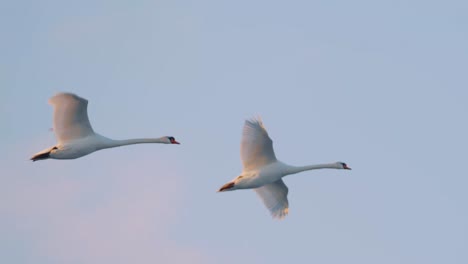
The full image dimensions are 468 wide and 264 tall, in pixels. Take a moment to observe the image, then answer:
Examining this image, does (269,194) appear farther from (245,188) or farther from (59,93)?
(59,93)

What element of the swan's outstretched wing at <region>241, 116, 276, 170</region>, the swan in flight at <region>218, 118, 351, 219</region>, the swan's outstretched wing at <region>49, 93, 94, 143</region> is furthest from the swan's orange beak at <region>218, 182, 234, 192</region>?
the swan's outstretched wing at <region>49, 93, 94, 143</region>

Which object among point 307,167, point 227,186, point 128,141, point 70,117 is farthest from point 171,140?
point 307,167

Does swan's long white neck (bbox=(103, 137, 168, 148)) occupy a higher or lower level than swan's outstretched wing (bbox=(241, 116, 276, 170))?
higher

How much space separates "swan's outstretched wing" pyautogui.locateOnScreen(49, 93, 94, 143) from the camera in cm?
7638

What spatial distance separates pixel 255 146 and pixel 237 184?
76.0 inches

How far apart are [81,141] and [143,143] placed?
4.31 meters

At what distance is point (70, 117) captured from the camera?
7706 centimetres

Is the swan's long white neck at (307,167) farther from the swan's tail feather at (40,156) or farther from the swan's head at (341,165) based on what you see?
the swan's tail feather at (40,156)

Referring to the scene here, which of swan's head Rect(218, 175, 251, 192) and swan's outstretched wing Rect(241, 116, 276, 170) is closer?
swan's outstretched wing Rect(241, 116, 276, 170)

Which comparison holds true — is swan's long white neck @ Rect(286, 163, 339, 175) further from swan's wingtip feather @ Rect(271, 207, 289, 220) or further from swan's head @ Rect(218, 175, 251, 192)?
swan's wingtip feather @ Rect(271, 207, 289, 220)

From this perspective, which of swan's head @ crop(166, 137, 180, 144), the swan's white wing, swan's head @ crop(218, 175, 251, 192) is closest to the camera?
swan's head @ crop(218, 175, 251, 192)

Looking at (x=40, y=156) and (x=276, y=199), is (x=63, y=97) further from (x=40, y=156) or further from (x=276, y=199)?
(x=276, y=199)

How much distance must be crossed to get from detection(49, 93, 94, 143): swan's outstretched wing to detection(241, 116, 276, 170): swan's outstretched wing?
279 inches

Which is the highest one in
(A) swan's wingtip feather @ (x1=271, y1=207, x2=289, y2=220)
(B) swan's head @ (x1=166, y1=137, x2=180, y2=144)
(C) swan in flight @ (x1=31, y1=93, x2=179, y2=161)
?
(C) swan in flight @ (x1=31, y1=93, x2=179, y2=161)
